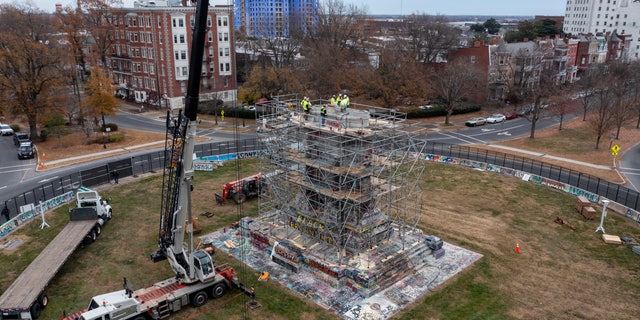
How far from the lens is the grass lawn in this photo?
26.6 meters

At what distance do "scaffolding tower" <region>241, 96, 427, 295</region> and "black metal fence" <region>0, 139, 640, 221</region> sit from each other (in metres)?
10.2

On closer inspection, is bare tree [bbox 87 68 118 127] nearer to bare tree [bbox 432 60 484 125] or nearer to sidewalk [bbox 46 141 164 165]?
sidewalk [bbox 46 141 164 165]

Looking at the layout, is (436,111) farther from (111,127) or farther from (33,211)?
(33,211)

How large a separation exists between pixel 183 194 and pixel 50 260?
404 inches

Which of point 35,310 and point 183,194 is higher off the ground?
point 183,194

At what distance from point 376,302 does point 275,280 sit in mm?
6409

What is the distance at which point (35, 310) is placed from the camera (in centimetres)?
2503

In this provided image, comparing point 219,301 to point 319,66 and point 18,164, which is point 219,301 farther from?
point 319,66

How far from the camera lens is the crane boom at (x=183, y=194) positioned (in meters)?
24.5

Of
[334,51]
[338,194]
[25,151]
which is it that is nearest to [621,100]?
[334,51]

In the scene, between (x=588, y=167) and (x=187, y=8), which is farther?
(x=187, y=8)

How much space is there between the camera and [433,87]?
78.2 m

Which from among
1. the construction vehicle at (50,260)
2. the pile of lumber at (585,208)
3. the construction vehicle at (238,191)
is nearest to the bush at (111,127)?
the construction vehicle at (50,260)

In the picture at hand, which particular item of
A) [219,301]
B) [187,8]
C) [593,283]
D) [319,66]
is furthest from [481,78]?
[219,301]
